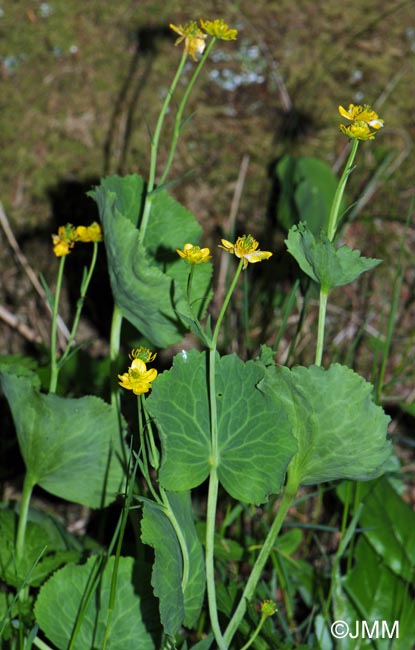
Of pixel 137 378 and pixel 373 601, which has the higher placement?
pixel 137 378

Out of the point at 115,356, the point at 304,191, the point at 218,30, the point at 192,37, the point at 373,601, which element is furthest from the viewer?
the point at 304,191

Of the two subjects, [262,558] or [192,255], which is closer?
[192,255]

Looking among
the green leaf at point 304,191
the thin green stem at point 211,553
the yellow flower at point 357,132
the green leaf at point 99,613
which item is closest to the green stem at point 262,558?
the thin green stem at point 211,553

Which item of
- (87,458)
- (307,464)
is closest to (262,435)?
(307,464)

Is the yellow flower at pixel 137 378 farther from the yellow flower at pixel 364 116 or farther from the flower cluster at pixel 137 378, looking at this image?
the yellow flower at pixel 364 116

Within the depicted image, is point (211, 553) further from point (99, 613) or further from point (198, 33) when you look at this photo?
point (198, 33)

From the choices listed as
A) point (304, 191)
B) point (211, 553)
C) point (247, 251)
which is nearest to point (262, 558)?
point (211, 553)

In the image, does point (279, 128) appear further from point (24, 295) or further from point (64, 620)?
point (64, 620)

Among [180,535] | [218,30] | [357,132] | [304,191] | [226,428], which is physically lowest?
[180,535]
